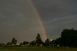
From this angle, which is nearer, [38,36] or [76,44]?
[76,44]

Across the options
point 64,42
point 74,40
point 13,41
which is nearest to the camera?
point 74,40

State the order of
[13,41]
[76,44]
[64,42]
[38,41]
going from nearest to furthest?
[76,44] → [64,42] → [38,41] → [13,41]

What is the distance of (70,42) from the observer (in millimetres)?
106438

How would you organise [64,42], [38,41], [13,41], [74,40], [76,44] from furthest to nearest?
1. [13,41]
2. [38,41]
3. [64,42]
4. [74,40]
5. [76,44]

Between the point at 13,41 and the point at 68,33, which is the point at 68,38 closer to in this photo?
the point at 68,33

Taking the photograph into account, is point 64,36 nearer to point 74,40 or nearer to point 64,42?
point 64,42

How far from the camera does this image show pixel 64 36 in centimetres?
11362

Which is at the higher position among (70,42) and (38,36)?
(38,36)

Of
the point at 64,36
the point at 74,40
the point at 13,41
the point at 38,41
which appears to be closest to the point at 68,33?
the point at 64,36

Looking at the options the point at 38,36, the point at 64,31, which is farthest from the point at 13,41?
the point at 64,31

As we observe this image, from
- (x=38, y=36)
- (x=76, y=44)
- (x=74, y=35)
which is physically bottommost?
(x=76, y=44)

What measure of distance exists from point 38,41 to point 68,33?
2380 inches

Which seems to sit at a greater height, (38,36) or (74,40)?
(38,36)

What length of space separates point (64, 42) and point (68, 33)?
7.72 m
